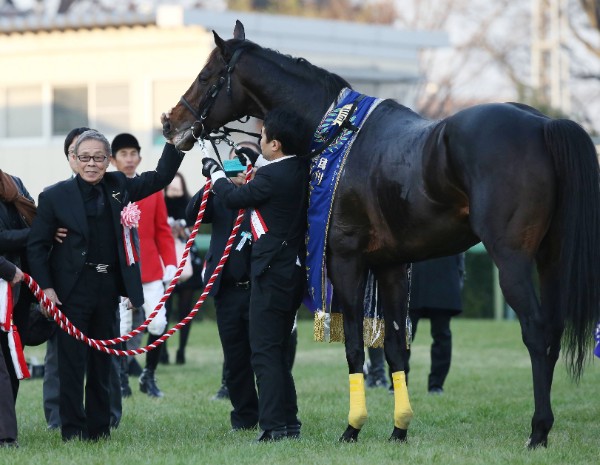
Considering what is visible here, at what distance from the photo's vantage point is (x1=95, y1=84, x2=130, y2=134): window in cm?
2069

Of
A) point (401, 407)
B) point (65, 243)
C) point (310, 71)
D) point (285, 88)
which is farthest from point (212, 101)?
point (401, 407)

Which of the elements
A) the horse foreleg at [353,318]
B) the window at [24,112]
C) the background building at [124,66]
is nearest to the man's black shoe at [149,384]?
the horse foreleg at [353,318]

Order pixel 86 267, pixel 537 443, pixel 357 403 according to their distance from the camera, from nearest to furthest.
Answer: pixel 537 443, pixel 357 403, pixel 86 267

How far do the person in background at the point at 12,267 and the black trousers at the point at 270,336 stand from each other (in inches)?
55.4

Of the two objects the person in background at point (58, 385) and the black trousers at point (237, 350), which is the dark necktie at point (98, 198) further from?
the black trousers at point (237, 350)

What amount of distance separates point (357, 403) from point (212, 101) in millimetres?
2134

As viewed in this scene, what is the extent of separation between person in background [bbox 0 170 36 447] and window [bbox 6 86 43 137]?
47.7ft

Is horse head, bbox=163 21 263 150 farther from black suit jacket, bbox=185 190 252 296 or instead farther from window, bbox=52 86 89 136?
window, bbox=52 86 89 136

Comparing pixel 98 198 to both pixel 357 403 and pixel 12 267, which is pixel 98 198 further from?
pixel 357 403

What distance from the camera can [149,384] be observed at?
998cm

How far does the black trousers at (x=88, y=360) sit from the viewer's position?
23.0 ft

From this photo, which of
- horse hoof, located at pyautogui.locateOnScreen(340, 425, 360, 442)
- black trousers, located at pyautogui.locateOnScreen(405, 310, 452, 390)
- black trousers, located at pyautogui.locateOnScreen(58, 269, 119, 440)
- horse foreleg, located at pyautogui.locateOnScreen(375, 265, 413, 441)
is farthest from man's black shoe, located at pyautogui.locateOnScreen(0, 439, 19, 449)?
black trousers, located at pyautogui.locateOnScreen(405, 310, 452, 390)

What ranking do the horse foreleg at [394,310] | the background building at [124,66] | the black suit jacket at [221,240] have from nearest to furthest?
the horse foreleg at [394,310], the black suit jacket at [221,240], the background building at [124,66]

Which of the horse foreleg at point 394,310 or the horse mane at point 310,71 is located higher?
the horse mane at point 310,71
